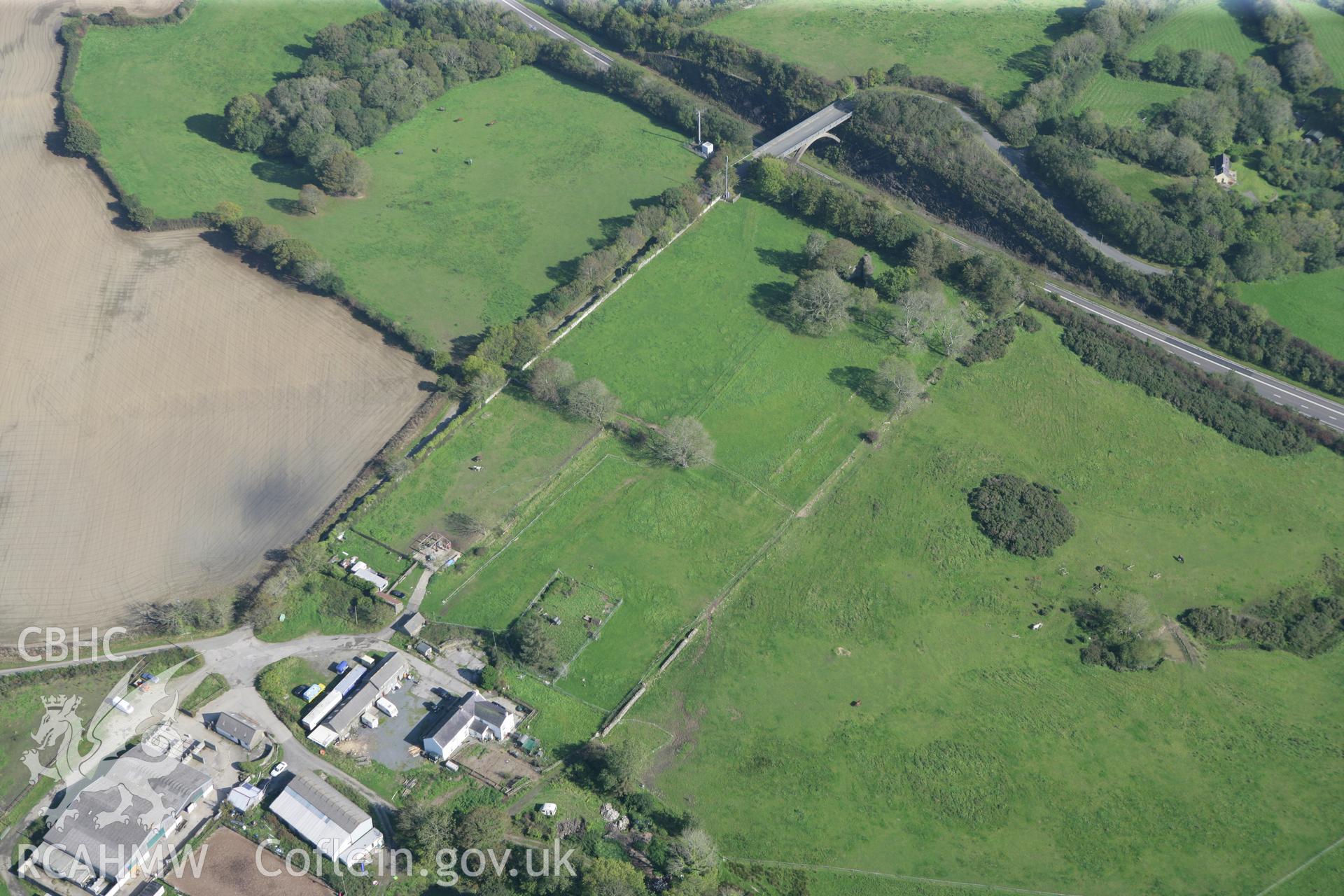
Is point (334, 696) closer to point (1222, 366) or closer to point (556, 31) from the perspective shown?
point (1222, 366)

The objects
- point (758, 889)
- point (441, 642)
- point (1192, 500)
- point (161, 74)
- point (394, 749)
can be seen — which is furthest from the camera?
point (161, 74)

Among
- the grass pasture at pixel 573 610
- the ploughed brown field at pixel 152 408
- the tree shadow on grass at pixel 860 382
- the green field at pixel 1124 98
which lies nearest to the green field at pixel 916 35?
the green field at pixel 1124 98

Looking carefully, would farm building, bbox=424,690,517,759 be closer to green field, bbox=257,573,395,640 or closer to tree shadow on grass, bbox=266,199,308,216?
green field, bbox=257,573,395,640

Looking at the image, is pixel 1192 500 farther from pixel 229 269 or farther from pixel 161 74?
pixel 161 74

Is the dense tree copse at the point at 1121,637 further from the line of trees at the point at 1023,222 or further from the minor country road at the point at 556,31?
the minor country road at the point at 556,31

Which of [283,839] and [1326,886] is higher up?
[283,839]

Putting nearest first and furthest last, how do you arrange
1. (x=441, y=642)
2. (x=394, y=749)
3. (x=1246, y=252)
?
(x=394, y=749) < (x=441, y=642) < (x=1246, y=252)

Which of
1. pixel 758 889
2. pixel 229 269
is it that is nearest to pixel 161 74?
pixel 229 269
